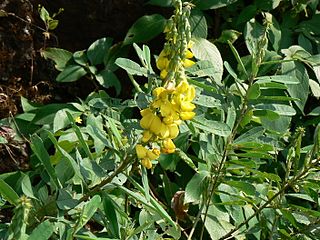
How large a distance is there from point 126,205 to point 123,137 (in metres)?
0.25

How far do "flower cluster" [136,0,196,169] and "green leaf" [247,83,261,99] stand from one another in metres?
0.43

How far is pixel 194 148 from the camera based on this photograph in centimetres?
225

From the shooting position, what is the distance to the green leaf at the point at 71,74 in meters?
2.54

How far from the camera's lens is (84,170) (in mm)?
1580

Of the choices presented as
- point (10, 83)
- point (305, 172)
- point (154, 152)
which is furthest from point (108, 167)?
point (10, 83)

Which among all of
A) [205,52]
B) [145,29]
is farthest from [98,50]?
[205,52]

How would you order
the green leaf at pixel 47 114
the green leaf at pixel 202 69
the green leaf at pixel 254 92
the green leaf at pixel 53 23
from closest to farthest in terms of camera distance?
the green leaf at pixel 202 69
the green leaf at pixel 254 92
the green leaf at pixel 47 114
the green leaf at pixel 53 23

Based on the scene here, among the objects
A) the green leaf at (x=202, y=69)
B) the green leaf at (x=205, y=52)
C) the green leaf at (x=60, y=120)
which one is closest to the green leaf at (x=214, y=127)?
the green leaf at (x=202, y=69)

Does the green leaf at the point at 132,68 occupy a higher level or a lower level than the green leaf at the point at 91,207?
higher

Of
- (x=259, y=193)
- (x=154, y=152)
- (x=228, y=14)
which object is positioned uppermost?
(x=154, y=152)

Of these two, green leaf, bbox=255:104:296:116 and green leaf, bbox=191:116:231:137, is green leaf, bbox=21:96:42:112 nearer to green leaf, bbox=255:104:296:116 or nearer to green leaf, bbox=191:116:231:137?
green leaf, bbox=255:104:296:116

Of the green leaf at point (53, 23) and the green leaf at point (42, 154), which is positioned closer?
the green leaf at point (42, 154)

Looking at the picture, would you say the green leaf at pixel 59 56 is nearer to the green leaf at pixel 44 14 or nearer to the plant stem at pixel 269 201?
the green leaf at pixel 44 14

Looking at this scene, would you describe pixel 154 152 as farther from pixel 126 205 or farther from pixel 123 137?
pixel 126 205
